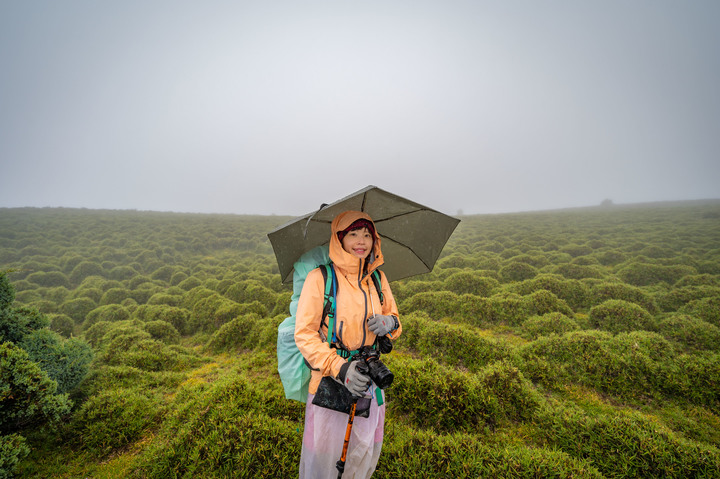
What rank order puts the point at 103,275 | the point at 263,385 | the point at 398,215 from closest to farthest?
the point at 398,215, the point at 263,385, the point at 103,275

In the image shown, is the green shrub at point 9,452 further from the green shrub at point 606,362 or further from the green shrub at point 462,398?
the green shrub at point 606,362

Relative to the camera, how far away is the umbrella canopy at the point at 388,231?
2721 mm

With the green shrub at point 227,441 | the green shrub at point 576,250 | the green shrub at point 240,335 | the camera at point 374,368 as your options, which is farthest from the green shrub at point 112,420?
the green shrub at point 576,250

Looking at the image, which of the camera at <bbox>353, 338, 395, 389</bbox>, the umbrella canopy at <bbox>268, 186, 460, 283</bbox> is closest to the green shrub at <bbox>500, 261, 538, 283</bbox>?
the umbrella canopy at <bbox>268, 186, 460, 283</bbox>

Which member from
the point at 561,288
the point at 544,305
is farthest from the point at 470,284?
the point at 561,288

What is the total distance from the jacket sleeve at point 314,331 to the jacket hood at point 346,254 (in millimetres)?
238

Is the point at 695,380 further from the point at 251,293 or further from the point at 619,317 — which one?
the point at 251,293

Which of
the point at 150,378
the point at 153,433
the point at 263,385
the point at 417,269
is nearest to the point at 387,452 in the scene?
the point at 417,269

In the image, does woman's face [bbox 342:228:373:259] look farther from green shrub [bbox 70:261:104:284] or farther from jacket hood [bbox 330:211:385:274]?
green shrub [bbox 70:261:104:284]

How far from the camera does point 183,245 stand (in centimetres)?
2873

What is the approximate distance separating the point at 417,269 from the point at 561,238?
25.3 meters

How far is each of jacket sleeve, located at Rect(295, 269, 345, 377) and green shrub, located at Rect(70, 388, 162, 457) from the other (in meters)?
5.59

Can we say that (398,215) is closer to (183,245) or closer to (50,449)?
(50,449)

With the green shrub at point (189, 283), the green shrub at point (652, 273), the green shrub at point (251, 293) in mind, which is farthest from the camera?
the green shrub at point (189, 283)
